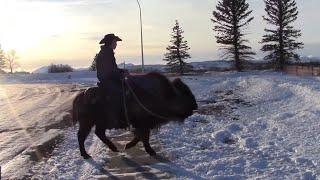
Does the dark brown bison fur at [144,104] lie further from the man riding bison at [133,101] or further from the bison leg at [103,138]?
the bison leg at [103,138]

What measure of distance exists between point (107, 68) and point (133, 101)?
0.81 metres

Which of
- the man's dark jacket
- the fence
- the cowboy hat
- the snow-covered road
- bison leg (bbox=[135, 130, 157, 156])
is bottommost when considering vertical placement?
the snow-covered road

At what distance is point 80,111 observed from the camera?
10.7 m

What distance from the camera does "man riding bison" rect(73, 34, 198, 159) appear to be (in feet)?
34.4

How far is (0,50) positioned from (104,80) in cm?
11224

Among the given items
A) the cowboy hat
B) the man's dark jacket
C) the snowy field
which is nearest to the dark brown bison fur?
the man's dark jacket

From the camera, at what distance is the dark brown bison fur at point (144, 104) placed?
10502 millimetres

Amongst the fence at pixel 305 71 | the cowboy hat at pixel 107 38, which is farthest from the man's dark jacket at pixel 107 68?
the fence at pixel 305 71

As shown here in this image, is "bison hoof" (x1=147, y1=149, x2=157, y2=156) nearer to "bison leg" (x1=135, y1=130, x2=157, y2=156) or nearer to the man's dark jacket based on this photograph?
"bison leg" (x1=135, y1=130, x2=157, y2=156)

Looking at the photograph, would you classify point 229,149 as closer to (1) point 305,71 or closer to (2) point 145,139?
(2) point 145,139

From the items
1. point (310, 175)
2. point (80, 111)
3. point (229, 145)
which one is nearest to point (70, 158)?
point (80, 111)

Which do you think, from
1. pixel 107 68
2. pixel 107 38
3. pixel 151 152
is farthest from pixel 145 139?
pixel 107 38

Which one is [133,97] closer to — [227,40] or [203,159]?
[203,159]

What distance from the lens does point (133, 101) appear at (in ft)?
34.5
